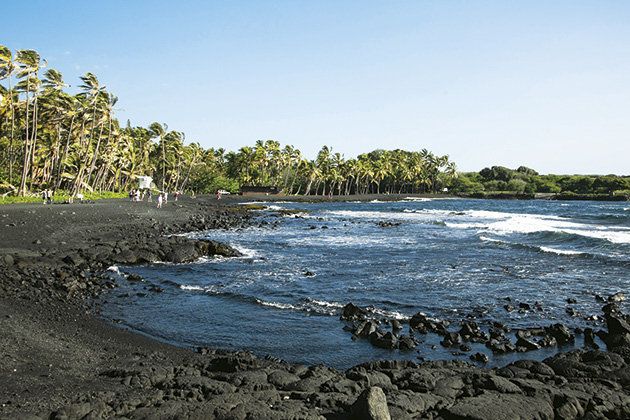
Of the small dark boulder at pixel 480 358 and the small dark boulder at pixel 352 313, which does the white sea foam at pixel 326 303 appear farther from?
the small dark boulder at pixel 480 358

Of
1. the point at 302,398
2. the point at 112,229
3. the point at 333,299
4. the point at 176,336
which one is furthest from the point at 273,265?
the point at 302,398

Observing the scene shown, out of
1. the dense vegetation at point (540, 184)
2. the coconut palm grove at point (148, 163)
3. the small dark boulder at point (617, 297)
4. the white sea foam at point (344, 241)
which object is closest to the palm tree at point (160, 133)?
the coconut palm grove at point (148, 163)

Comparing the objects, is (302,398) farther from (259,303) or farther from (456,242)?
(456,242)

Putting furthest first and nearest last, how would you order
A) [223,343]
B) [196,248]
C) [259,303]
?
[196,248]
[259,303]
[223,343]

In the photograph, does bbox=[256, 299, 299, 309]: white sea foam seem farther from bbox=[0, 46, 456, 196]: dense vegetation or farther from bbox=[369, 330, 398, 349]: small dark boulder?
bbox=[0, 46, 456, 196]: dense vegetation

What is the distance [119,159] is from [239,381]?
77.7 metres

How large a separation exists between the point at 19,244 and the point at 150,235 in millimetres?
9901

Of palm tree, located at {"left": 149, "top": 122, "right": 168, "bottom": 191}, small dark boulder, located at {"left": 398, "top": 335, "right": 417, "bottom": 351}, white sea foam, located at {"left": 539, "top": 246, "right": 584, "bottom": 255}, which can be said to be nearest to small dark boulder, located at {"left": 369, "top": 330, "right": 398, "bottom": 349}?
small dark boulder, located at {"left": 398, "top": 335, "right": 417, "bottom": 351}

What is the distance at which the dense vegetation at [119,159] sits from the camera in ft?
174

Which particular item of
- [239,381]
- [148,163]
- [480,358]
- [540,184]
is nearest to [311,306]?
[480,358]

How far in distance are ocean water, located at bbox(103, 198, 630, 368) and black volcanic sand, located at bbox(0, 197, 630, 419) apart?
133 centimetres

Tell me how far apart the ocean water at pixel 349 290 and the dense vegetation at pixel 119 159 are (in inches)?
1290

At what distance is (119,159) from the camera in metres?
78.9

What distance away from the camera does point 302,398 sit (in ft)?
25.8
